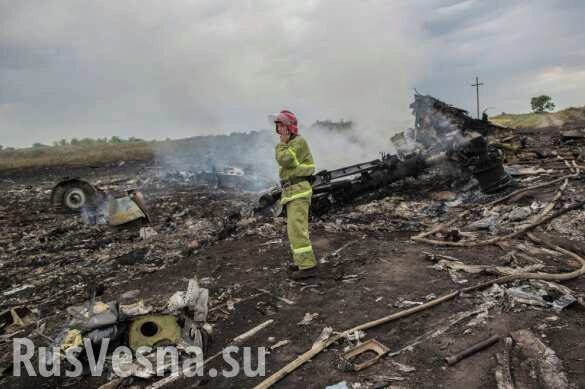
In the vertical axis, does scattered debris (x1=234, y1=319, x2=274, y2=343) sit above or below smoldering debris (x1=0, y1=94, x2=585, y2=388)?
below

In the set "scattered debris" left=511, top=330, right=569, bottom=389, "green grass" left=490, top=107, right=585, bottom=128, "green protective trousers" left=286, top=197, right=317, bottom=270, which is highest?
"green grass" left=490, top=107, right=585, bottom=128

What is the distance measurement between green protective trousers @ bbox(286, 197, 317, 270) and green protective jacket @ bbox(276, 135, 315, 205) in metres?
0.09

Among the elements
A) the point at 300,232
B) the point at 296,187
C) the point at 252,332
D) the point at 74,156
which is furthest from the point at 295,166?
the point at 74,156

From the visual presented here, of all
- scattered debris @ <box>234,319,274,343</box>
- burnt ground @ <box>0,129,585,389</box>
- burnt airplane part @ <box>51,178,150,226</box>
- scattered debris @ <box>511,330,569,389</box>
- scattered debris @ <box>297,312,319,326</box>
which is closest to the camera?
scattered debris @ <box>511,330,569,389</box>

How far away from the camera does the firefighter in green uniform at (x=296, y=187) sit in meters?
4.82

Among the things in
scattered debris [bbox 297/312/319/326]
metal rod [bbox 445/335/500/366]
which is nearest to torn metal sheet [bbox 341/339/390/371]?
metal rod [bbox 445/335/500/366]

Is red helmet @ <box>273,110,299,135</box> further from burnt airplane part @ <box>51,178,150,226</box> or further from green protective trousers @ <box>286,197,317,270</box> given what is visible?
burnt airplane part @ <box>51,178,150,226</box>

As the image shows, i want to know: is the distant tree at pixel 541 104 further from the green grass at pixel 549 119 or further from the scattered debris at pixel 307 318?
the scattered debris at pixel 307 318

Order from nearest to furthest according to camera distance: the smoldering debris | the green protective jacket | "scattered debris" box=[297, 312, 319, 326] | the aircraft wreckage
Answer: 1. the smoldering debris
2. "scattered debris" box=[297, 312, 319, 326]
3. the green protective jacket
4. the aircraft wreckage

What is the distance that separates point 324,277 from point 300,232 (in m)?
0.69

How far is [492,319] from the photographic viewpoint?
3461mm

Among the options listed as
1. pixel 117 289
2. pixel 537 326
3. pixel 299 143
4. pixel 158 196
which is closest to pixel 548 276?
pixel 537 326

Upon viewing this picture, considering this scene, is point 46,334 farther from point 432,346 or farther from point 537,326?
point 537,326

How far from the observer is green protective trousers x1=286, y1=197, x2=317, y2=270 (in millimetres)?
4816
